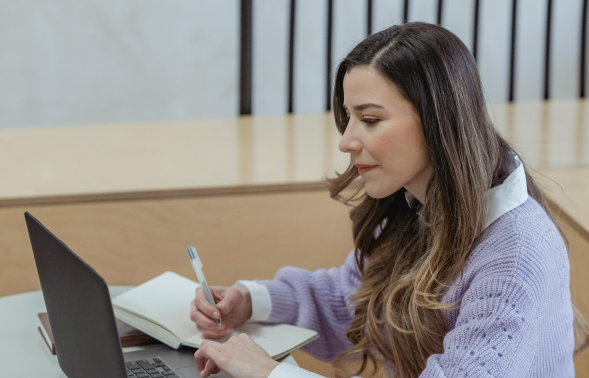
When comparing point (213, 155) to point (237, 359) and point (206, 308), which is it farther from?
point (237, 359)

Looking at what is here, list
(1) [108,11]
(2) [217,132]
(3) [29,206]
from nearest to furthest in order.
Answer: (3) [29,206] → (2) [217,132] → (1) [108,11]

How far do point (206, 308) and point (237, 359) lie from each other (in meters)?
0.17

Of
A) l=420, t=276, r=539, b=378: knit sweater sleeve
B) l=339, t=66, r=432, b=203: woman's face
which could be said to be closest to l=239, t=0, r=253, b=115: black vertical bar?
l=339, t=66, r=432, b=203: woman's face

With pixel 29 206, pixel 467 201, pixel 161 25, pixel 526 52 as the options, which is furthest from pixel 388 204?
pixel 526 52

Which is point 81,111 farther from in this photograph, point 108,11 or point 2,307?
point 2,307

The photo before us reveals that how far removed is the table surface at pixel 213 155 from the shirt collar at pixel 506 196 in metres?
0.57

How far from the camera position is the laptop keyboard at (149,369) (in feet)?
2.98

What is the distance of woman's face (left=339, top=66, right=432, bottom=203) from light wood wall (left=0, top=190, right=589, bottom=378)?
76 cm

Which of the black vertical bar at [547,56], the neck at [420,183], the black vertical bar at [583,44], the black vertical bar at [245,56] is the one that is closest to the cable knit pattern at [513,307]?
the neck at [420,183]

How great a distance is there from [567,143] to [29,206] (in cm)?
145

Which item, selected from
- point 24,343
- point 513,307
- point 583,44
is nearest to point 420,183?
point 513,307

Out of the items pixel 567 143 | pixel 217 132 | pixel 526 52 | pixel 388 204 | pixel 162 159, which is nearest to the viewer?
pixel 388 204

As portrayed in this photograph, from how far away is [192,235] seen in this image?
169cm

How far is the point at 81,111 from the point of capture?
251 cm
